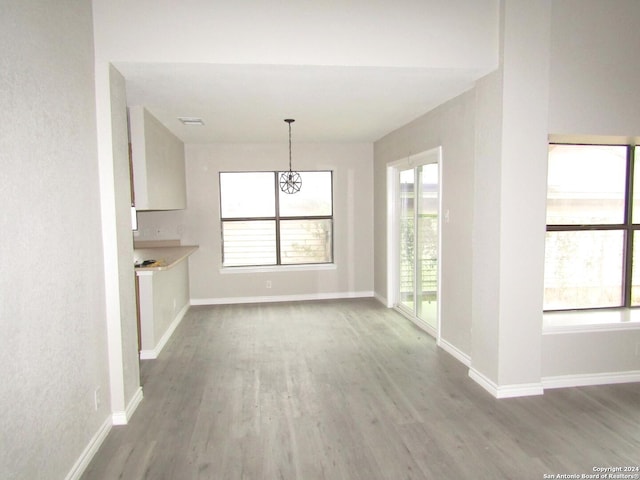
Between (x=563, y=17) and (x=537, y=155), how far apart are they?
1014mm

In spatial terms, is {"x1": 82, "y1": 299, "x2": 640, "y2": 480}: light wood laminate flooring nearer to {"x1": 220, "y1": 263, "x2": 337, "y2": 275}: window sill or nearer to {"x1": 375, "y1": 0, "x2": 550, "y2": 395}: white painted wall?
{"x1": 375, "y1": 0, "x2": 550, "y2": 395}: white painted wall

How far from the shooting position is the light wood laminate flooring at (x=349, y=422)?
2.47 meters

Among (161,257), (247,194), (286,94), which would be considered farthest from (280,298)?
(286,94)

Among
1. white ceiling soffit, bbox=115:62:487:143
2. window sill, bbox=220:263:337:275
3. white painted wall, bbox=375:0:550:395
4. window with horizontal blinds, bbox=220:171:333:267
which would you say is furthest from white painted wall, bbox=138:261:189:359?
white painted wall, bbox=375:0:550:395

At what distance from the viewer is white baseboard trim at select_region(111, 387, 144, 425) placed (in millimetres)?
2975

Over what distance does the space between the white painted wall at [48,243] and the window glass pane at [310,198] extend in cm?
411

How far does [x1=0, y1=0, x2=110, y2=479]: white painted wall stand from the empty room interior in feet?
0.05

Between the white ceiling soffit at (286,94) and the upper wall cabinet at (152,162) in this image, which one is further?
the upper wall cabinet at (152,162)

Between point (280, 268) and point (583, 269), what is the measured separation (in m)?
4.14

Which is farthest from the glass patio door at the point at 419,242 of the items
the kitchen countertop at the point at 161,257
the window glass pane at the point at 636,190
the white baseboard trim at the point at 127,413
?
the white baseboard trim at the point at 127,413

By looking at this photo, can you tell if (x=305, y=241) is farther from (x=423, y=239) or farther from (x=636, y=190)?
(x=636, y=190)

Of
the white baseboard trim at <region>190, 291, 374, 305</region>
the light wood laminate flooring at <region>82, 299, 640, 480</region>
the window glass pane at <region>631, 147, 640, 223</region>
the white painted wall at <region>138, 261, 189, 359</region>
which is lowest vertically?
the light wood laminate flooring at <region>82, 299, 640, 480</region>

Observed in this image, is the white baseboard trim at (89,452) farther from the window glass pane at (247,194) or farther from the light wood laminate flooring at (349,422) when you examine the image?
the window glass pane at (247,194)

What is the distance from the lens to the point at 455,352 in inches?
166
